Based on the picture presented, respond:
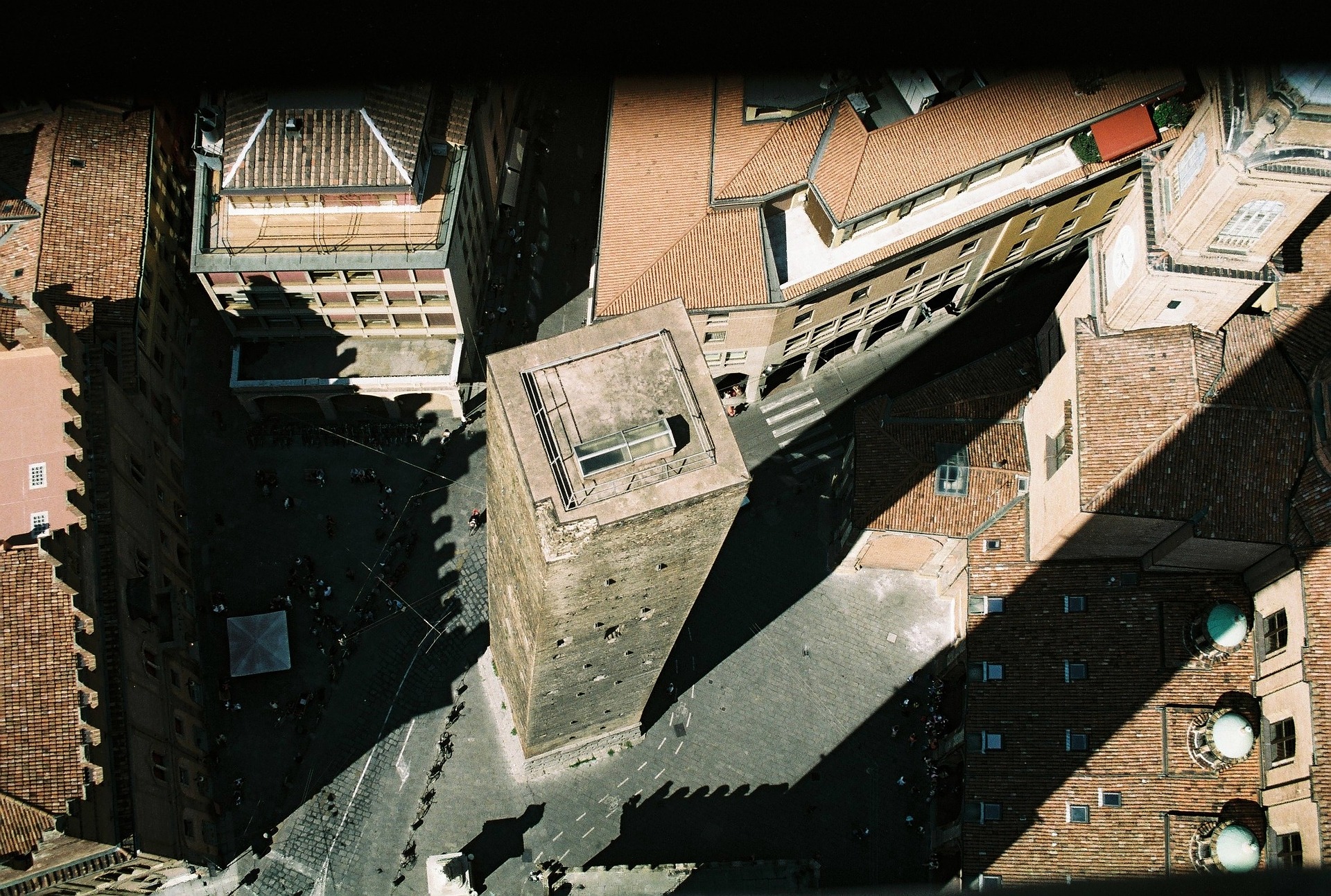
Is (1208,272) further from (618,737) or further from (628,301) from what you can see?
(618,737)

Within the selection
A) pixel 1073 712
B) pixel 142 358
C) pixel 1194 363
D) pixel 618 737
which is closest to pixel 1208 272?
pixel 1194 363

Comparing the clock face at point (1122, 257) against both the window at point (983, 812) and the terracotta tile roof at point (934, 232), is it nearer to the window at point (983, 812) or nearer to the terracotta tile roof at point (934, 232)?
the terracotta tile roof at point (934, 232)

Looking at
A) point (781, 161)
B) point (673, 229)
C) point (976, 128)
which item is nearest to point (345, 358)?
point (673, 229)

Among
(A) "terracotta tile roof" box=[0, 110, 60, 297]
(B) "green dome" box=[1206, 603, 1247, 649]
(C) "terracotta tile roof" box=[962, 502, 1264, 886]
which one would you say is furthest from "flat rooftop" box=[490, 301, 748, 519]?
(A) "terracotta tile roof" box=[0, 110, 60, 297]

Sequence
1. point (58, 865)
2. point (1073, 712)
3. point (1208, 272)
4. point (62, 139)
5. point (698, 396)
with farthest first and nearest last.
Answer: point (62, 139)
point (1073, 712)
point (1208, 272)
point (58, 865)
point (698, 396)

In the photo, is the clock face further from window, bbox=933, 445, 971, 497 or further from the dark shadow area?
the dark shadow area

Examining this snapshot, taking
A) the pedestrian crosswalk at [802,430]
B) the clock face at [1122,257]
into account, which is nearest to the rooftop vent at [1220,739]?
the clock face at [1122,257]
